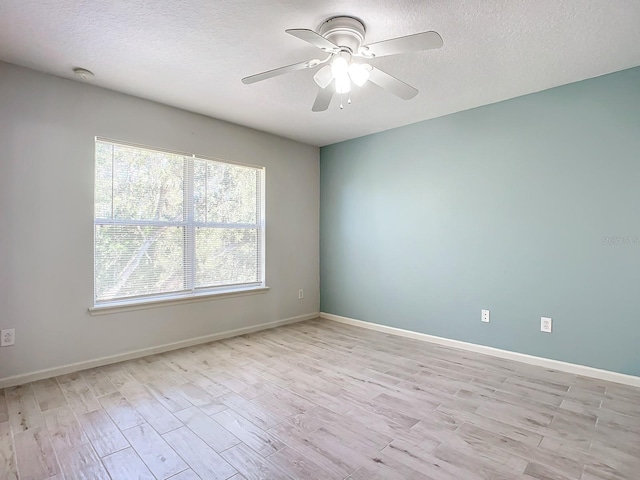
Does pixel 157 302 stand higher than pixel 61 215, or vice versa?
pixel 61 215

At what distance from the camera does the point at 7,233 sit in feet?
8.50

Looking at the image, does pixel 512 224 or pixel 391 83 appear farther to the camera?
pixel 512 224

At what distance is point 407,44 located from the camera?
5.93ft

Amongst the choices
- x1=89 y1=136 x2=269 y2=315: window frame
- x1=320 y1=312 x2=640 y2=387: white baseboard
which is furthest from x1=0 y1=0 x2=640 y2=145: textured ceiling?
x1=320 y1=312 x2=640 y2=387: white baseboard

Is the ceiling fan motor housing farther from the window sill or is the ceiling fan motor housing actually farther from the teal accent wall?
the window sill

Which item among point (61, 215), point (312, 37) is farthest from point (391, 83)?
point (61, 215)

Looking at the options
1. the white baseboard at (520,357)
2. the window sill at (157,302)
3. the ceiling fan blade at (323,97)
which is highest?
the ceiling fan blade at (323,97)

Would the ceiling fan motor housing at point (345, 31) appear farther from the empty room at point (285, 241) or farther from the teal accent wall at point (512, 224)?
the teal accent wall at point (512, 224)

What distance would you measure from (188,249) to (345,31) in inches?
103

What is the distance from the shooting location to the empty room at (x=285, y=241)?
6.31 ft

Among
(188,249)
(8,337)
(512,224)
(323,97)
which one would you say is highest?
(323,97)

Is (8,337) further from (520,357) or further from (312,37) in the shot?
(520,357)

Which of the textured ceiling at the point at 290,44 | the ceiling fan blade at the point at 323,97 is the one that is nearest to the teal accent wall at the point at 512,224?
the textured ceiling at the point at 290,44

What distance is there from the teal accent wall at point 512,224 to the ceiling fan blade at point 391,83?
1104 millimetres
